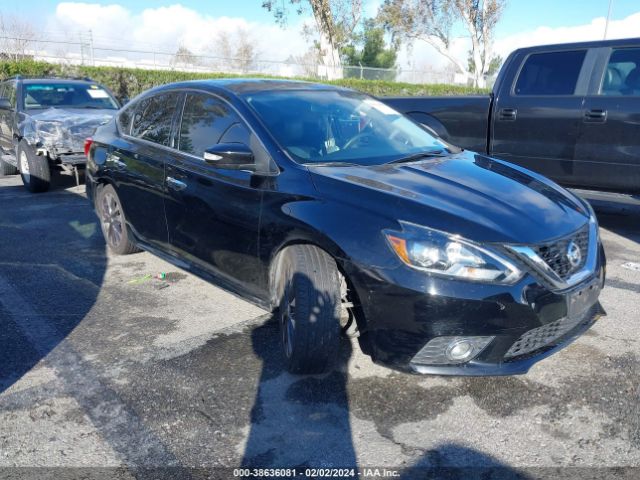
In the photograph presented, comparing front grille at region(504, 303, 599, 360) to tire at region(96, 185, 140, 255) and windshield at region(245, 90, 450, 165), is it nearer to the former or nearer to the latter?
windshield at region(245, 90, 450, 165)

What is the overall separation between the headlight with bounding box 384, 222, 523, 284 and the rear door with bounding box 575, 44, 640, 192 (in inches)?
141

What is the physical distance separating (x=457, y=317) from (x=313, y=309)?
2.34 ft

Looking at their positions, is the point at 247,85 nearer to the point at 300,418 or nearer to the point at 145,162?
the point at 145,162

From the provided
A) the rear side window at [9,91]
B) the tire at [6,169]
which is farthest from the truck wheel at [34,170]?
Answer: the tire at [6,169]

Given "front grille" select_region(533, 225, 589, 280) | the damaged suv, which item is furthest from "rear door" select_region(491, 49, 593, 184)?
the damaged suv

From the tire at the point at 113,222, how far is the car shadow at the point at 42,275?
0.22m

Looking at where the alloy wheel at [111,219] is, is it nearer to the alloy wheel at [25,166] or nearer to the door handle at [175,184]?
the door handle at [175,184]

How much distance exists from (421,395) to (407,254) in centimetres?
81

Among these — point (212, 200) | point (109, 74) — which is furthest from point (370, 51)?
point (212, 200)

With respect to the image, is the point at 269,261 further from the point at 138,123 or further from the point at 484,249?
the point at 138,123

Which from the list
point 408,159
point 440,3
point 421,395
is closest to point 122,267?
point 408,159

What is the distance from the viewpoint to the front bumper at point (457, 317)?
2576 mm

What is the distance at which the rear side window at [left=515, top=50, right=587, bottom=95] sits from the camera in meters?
5.83

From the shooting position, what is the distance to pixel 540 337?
2.75 metres
